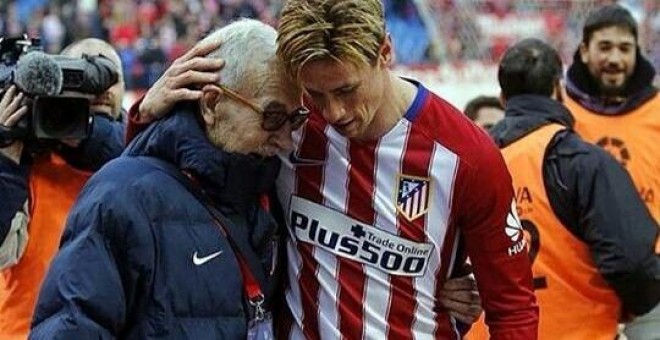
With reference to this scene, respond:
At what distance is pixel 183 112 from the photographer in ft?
10.2

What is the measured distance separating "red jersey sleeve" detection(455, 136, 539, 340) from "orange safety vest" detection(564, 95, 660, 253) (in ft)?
7.67

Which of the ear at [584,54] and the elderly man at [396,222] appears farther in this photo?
the ear at [584,54]

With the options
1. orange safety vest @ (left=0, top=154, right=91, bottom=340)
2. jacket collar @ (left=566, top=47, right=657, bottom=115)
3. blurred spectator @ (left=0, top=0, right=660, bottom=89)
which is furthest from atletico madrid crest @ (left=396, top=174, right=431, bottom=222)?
blurred spectator @ (left=0, top=0, right=660, bottom=89)

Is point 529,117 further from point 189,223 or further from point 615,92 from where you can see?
point 189,223

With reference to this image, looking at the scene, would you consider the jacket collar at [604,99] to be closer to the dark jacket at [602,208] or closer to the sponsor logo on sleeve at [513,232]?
the dark jacket at [602,208]

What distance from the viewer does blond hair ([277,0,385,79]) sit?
3.01 meters

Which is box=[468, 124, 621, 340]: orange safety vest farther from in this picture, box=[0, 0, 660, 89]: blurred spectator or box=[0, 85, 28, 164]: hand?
box=[0, 0, 660, 89]: blurred spectator

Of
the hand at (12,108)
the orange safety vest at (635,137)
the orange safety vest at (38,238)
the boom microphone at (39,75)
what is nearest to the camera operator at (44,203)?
the orange safety vest at (38,238)

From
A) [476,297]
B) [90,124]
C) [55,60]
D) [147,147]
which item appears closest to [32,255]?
[90,124]

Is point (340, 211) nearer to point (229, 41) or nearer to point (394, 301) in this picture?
point (394, 301)

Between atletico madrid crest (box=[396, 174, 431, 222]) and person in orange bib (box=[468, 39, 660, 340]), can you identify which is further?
person in orange bib (box=[468, 39, 660, 340])

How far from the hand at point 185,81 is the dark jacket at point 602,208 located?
1.81 m

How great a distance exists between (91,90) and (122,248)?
1020mm

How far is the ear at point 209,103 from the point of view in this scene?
3080 millimetres
